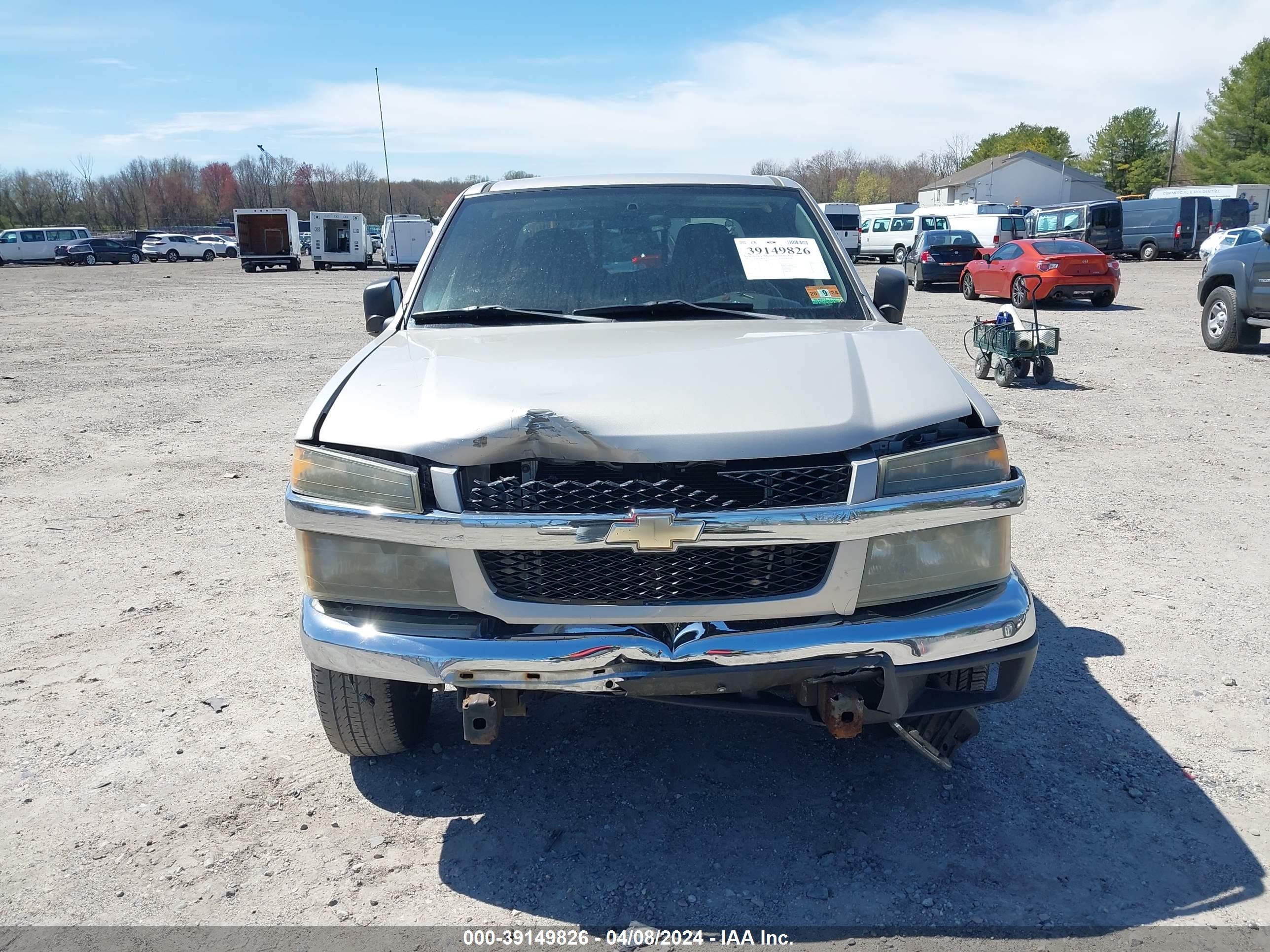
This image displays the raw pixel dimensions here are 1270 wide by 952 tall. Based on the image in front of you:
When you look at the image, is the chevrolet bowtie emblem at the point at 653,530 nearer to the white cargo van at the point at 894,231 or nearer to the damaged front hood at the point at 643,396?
the damaged front hood at the point at 643,396

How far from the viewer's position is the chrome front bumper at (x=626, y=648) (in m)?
2.35

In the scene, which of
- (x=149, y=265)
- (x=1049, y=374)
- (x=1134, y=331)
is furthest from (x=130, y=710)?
(x=149, y=265)

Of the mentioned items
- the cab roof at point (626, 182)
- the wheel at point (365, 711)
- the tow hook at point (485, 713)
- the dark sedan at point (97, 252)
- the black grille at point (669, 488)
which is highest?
the dark sedan at point (97, 252)

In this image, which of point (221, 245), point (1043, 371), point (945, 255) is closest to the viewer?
point (1043, 371)

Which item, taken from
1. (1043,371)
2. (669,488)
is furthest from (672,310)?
(1043,371)

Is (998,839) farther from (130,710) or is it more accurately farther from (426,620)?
(130,710)

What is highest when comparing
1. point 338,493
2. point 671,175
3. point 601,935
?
point 671,175

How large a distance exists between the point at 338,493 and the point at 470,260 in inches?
61.1

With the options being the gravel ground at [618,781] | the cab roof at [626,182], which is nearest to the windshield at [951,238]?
the gravel ground at [618,781]

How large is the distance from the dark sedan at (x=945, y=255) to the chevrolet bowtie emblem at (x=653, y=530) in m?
23.2

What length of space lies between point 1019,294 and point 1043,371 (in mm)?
9245

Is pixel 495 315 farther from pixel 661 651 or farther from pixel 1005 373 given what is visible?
pixel 1005 373

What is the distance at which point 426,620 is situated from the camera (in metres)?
2.46

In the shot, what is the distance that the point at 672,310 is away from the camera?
3459 mm
